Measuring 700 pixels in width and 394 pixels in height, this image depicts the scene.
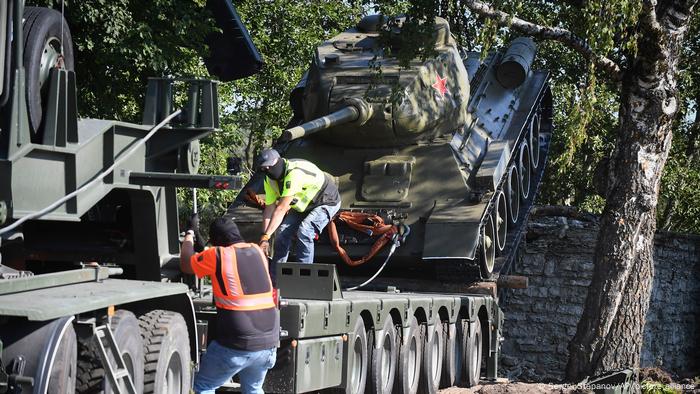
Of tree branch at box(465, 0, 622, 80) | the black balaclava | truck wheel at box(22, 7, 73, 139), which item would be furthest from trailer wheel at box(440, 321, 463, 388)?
truck wheel at box(22, 7, 73, 139)

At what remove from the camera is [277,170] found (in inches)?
413

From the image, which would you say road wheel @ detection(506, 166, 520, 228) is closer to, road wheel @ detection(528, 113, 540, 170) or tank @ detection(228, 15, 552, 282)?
tank @ detection(228, 15, 552, 282)

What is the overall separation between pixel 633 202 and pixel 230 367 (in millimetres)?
6845

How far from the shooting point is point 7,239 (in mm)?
6641

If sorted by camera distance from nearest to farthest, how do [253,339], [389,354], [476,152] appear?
[253,339]
[389,354]
[476,152]

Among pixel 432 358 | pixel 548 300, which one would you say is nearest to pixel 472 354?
pixel 432 358

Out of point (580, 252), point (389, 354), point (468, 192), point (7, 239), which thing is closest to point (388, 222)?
point (468, 192)

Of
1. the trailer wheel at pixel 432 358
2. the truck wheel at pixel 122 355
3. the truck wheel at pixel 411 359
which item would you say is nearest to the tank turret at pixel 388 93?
the trailer wheel at pixel 432 358

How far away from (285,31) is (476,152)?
1054 cm

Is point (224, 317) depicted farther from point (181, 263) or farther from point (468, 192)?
point (468, 192)

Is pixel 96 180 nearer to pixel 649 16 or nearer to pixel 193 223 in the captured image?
pixel 193 223

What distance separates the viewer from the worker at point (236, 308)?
286 inches

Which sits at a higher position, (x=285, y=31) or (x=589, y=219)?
(x=285, y=31)

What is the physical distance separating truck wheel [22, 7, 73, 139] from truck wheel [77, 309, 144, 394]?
39.5 inches
